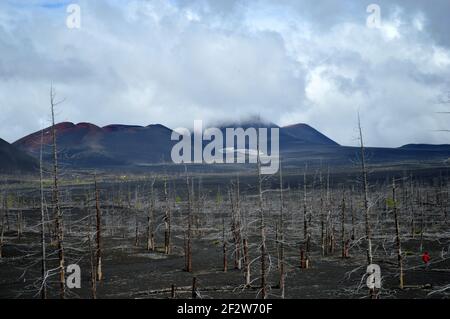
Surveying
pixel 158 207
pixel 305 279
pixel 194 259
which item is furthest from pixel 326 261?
pixel 158 207

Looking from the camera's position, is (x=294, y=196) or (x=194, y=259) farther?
(x=294, y=196)

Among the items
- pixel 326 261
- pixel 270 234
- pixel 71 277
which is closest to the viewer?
pixel 71 277

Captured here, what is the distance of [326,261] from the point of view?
51.0 m
